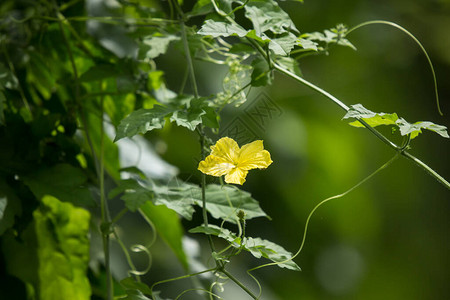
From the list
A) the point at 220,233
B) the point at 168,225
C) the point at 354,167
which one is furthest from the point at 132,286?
the point at 354,167

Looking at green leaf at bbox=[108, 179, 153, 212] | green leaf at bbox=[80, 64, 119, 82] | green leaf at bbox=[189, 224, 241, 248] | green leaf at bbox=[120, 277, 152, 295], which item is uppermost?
green leaf at bbox=[80, 64, 119, 82]

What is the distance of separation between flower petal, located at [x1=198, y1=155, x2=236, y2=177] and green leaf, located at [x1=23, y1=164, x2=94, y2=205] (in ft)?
0.76

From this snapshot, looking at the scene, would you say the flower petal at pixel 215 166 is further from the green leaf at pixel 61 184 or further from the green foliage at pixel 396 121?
the green leaf at pixel 61 184

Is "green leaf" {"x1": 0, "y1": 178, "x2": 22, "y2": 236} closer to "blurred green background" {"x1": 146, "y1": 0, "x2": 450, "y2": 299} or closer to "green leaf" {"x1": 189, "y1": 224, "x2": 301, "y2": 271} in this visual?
"green leaf" {"x1": 189, "y1": 224, "x2": 301, "y2": 271}

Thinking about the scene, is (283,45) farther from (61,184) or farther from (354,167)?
(354,167)

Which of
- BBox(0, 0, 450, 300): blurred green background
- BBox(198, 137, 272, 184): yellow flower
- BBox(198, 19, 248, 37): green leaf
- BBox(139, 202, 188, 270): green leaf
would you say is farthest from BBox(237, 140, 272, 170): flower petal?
BBox(0, 0, 450, 300): blurred green background

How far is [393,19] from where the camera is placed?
1745 mm

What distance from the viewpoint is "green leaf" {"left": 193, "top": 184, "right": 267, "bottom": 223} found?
0.64 m

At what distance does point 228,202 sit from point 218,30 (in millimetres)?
242

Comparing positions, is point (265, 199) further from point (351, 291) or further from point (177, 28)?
point (177, 28)

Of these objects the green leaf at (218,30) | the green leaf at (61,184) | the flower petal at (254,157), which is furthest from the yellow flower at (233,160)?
the green leaf at (61,184)

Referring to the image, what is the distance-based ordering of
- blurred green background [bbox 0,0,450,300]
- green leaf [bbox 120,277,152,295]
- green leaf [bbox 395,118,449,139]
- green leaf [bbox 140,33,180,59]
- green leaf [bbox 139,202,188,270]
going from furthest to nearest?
blurred green background [bbox 0,0,450,300] < green leaf [bbox 139,202,188,270] < green leaf [bbox 140,33,180,59] < green leaf [bbox 120,277,152,295] < green leaf [bbox 395,118,449,139]

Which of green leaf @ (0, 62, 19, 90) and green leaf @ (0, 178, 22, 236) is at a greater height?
green leaf @ (0, 62, 19, 90)

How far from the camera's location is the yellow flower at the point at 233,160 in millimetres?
503
